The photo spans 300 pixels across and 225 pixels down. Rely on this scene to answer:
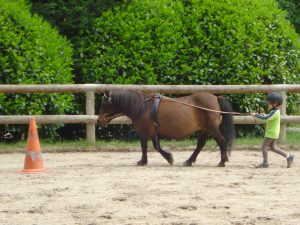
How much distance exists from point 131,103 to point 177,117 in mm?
742

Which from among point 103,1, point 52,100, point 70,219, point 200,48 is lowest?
point 70,219

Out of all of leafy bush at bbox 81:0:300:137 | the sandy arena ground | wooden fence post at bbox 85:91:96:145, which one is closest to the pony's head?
the sandy arena ground

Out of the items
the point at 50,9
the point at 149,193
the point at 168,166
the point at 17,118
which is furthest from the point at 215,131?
the point at 50,9

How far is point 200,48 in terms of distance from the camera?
14242 millimetres

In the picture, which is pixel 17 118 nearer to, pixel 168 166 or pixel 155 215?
pixel 168 166

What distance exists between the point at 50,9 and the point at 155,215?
796 cm

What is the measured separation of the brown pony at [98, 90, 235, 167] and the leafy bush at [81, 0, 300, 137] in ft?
8.84

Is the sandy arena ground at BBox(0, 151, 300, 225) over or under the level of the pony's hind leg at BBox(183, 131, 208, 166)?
under

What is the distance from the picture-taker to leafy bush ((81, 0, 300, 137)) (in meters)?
14.1

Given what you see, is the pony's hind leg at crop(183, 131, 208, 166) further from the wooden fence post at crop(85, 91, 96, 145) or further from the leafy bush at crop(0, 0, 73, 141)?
the leafy bush at crop(0, 0, 73, 141)

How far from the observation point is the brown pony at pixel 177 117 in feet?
36.8

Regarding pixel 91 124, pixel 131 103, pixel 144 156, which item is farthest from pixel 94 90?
pixel 144 156

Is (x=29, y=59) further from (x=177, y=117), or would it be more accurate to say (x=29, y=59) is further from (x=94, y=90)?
(x=177, y=117)

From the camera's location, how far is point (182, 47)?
14266mm
